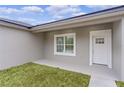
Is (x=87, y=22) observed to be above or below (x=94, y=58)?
above

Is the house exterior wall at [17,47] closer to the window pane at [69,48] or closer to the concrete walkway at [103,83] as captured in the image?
the window pane at [69,48]

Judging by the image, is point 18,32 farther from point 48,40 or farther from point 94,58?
point 94,58

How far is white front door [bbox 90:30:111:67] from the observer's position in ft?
22.9

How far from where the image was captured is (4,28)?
23.1 feet

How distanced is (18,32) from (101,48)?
621 cm

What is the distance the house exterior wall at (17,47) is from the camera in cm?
704

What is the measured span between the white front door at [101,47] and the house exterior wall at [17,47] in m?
5.09

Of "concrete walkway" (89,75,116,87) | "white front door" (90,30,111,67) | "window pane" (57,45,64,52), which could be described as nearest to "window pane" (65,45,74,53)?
"window pane" (57,45,64,52)

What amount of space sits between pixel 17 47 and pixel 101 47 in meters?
6.17

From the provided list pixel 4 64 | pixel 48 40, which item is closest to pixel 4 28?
pixel 4 64

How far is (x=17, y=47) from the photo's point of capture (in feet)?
26.4

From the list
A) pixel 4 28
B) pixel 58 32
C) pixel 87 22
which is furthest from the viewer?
pixel 58 32

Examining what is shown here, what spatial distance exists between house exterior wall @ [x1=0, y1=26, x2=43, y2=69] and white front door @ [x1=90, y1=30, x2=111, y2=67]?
5.09 meters

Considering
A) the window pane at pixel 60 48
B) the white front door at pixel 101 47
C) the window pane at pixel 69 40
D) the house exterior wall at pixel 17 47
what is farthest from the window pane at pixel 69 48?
the house exterior wall at pixel 17 47
